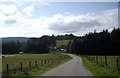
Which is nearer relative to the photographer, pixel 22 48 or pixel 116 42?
pixel 116 42

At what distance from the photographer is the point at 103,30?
534 feet

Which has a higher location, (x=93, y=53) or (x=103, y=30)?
(x=103, y=30)

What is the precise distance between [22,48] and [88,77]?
169 metres

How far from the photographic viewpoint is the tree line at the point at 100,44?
5271 inches

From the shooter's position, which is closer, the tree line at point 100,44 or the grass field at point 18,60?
the grass field at point 18,60

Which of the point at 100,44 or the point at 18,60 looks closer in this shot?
the point at 18,60

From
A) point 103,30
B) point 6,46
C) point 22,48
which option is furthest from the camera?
point 22,48

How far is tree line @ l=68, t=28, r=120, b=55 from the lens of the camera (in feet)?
439

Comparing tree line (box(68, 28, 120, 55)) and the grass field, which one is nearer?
the grass field

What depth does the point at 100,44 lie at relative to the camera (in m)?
139

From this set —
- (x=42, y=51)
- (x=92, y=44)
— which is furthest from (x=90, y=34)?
(x=42, y=51)

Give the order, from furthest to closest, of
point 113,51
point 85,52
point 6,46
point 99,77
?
1. point 6,46
2. point 85,52
3. point 113,51
4. point 99,77

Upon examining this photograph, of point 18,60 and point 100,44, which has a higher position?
point 100,44

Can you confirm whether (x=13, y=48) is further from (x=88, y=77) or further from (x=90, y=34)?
(x=88, y=77)
